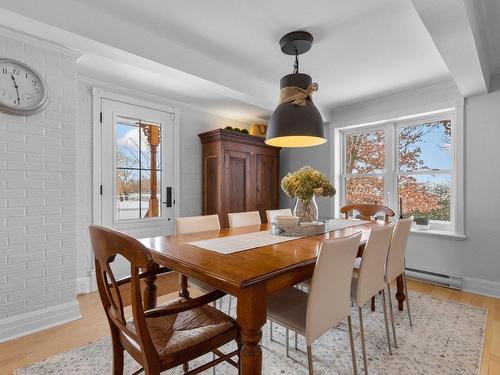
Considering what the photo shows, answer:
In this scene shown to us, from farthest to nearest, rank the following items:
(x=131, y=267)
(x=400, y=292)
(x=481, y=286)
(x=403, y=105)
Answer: (x=403, y=105) < (x=481, y=286) < (x=400, y=292) < (x=131, y=267)

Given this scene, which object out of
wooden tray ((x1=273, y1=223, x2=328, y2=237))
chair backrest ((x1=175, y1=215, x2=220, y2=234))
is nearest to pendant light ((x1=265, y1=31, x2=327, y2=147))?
wooden tray ((x1=273, y1=223, x2=328, y2=237))

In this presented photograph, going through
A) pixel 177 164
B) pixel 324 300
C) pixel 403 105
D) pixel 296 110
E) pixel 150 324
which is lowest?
pixel 150 324

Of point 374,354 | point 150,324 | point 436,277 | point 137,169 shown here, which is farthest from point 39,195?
point 436,277

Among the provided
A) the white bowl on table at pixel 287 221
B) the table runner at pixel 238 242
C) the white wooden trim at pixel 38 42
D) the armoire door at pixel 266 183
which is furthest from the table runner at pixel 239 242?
the armoire door at pixel 266 183

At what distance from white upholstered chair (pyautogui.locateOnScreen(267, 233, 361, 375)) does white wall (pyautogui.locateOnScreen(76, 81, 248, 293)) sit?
7.69 feet

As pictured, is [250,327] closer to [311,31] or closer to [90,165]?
[311,31]

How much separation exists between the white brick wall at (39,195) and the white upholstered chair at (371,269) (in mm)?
2320

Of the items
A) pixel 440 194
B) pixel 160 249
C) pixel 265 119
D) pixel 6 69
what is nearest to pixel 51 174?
pixel 6 69

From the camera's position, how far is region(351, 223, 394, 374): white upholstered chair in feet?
5.47

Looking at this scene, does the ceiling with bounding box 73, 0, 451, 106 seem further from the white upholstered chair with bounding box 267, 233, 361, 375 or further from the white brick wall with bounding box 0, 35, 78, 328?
the white upholstered chair with bounding box 267, 233, 361, 375

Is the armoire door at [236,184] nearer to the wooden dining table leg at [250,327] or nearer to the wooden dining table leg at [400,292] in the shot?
the wooden dining table leg at [400,292]

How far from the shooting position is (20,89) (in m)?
2.08

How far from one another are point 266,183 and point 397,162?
6.21ft

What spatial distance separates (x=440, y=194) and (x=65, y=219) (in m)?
4.07
